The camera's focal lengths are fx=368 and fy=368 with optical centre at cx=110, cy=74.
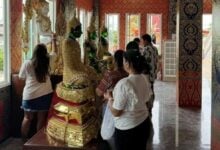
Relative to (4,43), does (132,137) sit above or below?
below

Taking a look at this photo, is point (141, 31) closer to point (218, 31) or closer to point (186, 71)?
point (186, 71)

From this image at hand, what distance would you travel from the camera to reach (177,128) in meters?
6.10

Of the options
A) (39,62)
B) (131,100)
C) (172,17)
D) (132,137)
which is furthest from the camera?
(172,17)

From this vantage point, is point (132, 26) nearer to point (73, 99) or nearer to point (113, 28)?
point (113, 28)

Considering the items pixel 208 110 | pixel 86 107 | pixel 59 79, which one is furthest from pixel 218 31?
pixel 208 110

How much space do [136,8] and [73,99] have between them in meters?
11.1

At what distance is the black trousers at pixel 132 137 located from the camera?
3013mm

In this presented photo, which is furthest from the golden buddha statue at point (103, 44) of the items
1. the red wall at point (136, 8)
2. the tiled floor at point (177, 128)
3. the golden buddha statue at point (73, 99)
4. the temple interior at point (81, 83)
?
the red wall at point (136, 8)

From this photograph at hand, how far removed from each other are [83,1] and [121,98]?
1000cm

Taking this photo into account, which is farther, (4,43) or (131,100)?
(4,43)

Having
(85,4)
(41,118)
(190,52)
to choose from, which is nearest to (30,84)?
(41,118)

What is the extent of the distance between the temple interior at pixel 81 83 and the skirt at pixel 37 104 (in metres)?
0.33

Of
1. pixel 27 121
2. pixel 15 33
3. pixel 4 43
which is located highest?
pixel 15 33

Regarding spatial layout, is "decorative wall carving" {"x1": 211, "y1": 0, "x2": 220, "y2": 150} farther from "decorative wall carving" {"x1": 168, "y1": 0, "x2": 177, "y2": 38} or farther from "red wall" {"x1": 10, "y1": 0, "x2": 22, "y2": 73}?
"decorative wall carving" {"x1": 168, "y1": 0, "x2": 177, "y2": 38}
